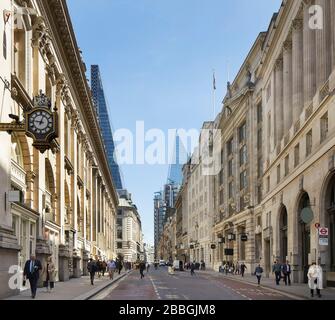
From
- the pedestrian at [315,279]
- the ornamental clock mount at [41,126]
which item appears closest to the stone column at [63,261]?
the pedestrian at [315,279]

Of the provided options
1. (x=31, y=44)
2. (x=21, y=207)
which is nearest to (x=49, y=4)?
(x=31, y=44)

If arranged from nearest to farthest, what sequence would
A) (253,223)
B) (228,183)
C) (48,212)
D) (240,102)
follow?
A: (48,212)
(253,223)
(240,102)
(228,183)

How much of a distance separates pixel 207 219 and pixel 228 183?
2668 centimetres

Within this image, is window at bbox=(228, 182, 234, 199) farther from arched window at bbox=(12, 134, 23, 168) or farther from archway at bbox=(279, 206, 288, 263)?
arched window at bbox=(12, 134, 23, 168)

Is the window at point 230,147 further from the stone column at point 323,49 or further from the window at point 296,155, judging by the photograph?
the stone column at point 323,49

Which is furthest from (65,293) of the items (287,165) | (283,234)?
(283,234)

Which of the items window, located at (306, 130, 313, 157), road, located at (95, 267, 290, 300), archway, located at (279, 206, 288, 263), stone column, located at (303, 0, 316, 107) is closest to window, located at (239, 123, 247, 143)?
archway, located at (279, 206, 288, 263)

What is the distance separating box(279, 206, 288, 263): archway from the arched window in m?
26.2

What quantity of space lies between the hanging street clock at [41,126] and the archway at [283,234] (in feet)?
118

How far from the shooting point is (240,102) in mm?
79562

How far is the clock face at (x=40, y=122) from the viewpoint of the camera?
59.5ft

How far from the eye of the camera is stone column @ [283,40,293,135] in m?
51.7

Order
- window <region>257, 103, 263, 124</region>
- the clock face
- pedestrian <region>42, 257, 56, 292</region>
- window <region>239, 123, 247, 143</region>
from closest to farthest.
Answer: the clock face → pedestrian <region>42, 257, 56, 292</region> → window <region>257, 103, 263, 124</region> → window <region>239, 123, 247, 143</region>

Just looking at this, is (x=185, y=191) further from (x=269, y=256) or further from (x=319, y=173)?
(x=319, y=173)
